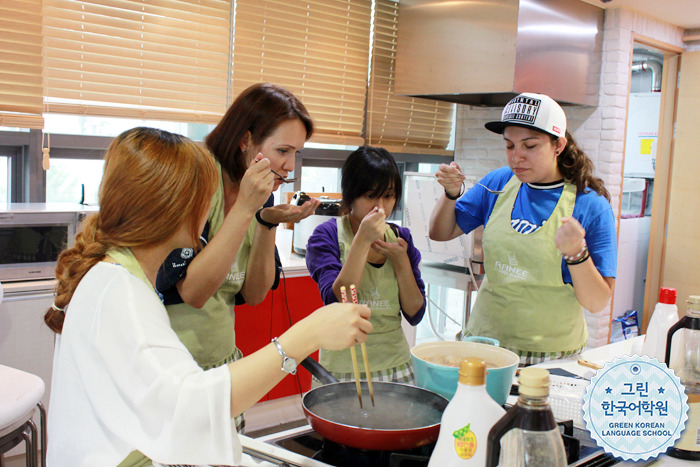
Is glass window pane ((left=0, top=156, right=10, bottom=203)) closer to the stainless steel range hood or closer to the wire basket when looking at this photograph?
the stainless steel range hood

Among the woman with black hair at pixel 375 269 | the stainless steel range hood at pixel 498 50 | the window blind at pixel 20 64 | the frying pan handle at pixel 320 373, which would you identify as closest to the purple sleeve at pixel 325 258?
the woman with black hair at pixel 375 269

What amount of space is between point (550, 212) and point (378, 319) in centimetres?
62

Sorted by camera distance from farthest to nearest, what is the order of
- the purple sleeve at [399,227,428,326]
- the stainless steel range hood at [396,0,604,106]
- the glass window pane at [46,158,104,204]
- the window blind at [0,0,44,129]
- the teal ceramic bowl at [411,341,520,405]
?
the stainless steel range hood at [396,0,604,106]
the glass window pane at [46,158,104,204]
the window blind at [0,0,44,129]
the purple sleeve at [399,227,428,326]
the teal ceramic bowl at [411,341,520,405]

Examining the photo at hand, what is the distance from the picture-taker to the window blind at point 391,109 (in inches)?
162

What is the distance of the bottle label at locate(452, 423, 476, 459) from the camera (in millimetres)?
897

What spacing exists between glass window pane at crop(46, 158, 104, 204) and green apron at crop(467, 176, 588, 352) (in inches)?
83.9

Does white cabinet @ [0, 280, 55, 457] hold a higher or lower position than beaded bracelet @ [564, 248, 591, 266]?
lower

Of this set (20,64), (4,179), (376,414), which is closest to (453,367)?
(376,414)

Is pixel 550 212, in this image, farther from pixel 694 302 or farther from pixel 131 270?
pixel 131 270

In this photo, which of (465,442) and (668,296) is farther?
(668,296)

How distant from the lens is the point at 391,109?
4.26 m

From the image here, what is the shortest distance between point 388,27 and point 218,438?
362 centimetres

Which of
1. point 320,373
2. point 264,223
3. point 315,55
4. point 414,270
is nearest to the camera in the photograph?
point 320,373

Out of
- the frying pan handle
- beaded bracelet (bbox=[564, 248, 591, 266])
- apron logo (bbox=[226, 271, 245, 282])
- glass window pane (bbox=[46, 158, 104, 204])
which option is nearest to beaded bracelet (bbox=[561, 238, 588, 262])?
beaded bracelet (bbox=[564, 248, 591, 266])
